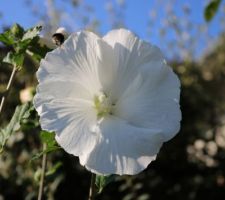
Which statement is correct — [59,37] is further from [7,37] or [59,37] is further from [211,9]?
[211,9]

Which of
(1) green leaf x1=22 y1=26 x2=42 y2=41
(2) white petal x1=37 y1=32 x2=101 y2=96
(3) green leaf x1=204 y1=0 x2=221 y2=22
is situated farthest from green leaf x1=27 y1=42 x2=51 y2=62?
(3) green leaf x1=204 y1=0 x2=221 y2=22

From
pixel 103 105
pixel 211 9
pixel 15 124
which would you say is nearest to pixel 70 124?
pixel 103 105

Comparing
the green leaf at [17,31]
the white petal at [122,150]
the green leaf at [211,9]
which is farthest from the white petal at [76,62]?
the green leaf at [211,9]

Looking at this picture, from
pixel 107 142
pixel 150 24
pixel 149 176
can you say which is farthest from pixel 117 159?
pixel 150 24

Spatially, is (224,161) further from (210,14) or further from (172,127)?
(172,127)

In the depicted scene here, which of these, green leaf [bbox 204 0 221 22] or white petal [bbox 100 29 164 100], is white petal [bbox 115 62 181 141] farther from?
green leaf [bbox 204 0 221 22]

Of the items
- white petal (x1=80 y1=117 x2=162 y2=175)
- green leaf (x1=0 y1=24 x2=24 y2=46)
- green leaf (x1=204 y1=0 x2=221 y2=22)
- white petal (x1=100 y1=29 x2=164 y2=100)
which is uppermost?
green leaf (x1=0 y1=24 x2=24 y2=46)
